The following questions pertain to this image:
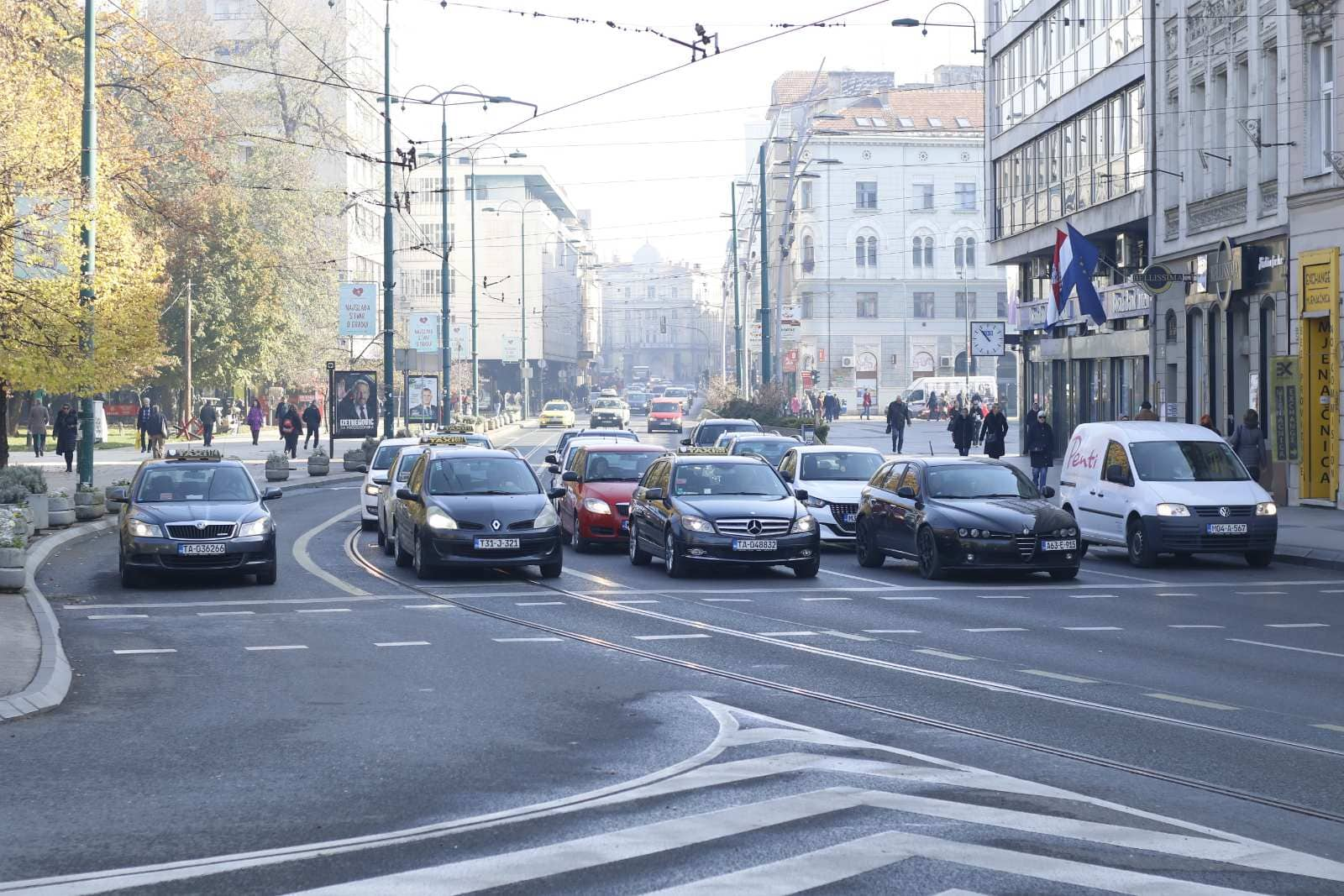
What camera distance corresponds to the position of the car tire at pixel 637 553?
2220 cm

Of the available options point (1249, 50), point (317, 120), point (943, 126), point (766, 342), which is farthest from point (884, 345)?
point (1249, 50)

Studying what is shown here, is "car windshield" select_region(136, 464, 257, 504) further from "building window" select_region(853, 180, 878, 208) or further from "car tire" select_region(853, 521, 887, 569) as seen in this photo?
"building window" select_region(853, 180, 878, 208)

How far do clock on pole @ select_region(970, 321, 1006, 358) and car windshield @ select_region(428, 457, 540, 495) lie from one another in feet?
78.6

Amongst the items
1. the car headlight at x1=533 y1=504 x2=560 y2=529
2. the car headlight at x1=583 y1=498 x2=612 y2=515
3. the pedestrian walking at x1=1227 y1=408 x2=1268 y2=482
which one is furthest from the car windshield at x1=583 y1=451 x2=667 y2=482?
the pedestrian walking at x1=1227 y1=408 x2=1268 y2=482

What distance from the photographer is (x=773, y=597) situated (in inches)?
726

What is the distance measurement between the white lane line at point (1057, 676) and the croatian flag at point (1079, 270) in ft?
81.5

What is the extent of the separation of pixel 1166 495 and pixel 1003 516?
2847mm

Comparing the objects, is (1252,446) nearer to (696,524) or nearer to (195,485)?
(696,524)

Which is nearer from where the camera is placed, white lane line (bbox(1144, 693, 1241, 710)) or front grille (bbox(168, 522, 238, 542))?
white lane line (bbox(1144, 693, 1241, 710))

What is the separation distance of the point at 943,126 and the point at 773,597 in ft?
289

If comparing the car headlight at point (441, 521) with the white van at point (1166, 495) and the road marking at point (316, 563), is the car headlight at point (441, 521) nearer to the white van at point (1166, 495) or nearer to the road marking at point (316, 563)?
the road marking at point (316, 563)

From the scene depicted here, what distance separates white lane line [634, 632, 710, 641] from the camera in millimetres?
14719

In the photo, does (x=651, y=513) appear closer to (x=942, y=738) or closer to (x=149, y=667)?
(x=149, y=667)

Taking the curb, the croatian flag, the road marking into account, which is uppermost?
the croatian flag
